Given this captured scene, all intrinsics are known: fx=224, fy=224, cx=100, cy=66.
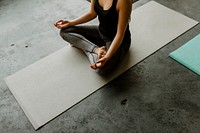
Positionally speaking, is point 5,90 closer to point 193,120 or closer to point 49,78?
point 49,78

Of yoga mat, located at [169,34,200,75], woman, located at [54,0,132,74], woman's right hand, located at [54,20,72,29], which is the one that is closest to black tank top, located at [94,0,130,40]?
woman, located at [54,0,132,74]

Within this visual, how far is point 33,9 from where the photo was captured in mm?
1985

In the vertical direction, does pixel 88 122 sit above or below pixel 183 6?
below

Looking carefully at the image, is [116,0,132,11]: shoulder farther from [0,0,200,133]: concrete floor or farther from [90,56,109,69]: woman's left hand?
[0,0,200,133]: concrete floor

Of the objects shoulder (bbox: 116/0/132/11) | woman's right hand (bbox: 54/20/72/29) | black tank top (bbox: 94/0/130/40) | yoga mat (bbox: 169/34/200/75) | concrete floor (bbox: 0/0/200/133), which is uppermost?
shoulder (bbox: 116/0/132/11)

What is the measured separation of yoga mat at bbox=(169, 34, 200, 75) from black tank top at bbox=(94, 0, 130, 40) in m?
0.43

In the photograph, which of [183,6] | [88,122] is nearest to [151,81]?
[88,122]

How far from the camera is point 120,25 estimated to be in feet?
3.93

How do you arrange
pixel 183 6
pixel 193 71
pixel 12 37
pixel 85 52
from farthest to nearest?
pixel 183 6 < pixel 12 37 < pixel 85 52 < pixel 193 71

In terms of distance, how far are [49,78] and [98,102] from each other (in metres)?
0.35

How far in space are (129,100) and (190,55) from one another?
1.72 feet

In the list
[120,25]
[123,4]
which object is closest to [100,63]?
[120,25]

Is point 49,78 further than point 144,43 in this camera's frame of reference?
No

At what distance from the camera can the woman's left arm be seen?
114 cm
